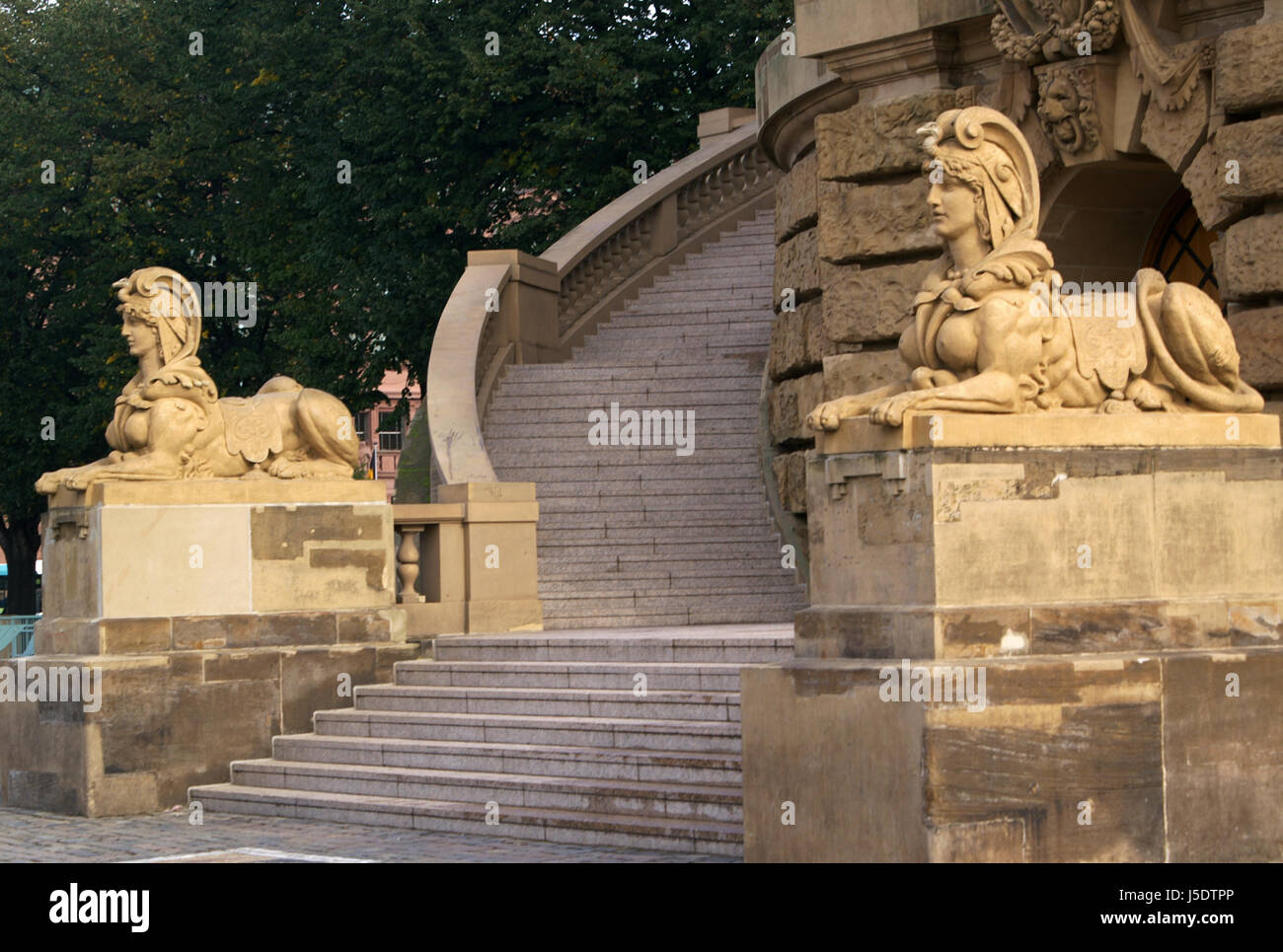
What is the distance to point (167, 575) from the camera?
45.2 ft

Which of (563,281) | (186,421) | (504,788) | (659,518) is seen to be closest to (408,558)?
(186,421)

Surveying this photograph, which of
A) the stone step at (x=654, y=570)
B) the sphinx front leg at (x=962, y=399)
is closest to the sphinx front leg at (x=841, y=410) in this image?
the sphinx front leg at (x=962, y=399)

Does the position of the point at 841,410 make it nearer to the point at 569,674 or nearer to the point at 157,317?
the point at 569,674

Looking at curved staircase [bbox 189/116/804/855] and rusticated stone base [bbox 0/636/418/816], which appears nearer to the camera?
curved staircase [bbox 189/116/804/855]

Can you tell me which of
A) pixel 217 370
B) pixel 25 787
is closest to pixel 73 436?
pixel 217 370

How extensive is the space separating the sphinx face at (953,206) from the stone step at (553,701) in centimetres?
368

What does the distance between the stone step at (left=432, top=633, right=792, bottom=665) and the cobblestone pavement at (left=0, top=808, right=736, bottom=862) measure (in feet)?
7.09

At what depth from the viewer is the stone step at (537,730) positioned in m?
11.7

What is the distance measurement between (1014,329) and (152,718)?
718cm

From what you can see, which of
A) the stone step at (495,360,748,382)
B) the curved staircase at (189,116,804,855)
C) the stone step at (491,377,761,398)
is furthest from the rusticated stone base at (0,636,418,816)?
the stone step at (495,360,748,382)

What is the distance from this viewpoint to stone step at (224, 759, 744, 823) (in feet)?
35.9

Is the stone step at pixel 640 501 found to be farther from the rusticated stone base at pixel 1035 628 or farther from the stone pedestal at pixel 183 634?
the rusticated stone base at pixel 1035 628

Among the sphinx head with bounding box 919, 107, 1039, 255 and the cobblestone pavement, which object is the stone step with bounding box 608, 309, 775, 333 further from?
the sphinx head with bounding box 919, 107, 1039, 255

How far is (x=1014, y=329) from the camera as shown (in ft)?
29.6
